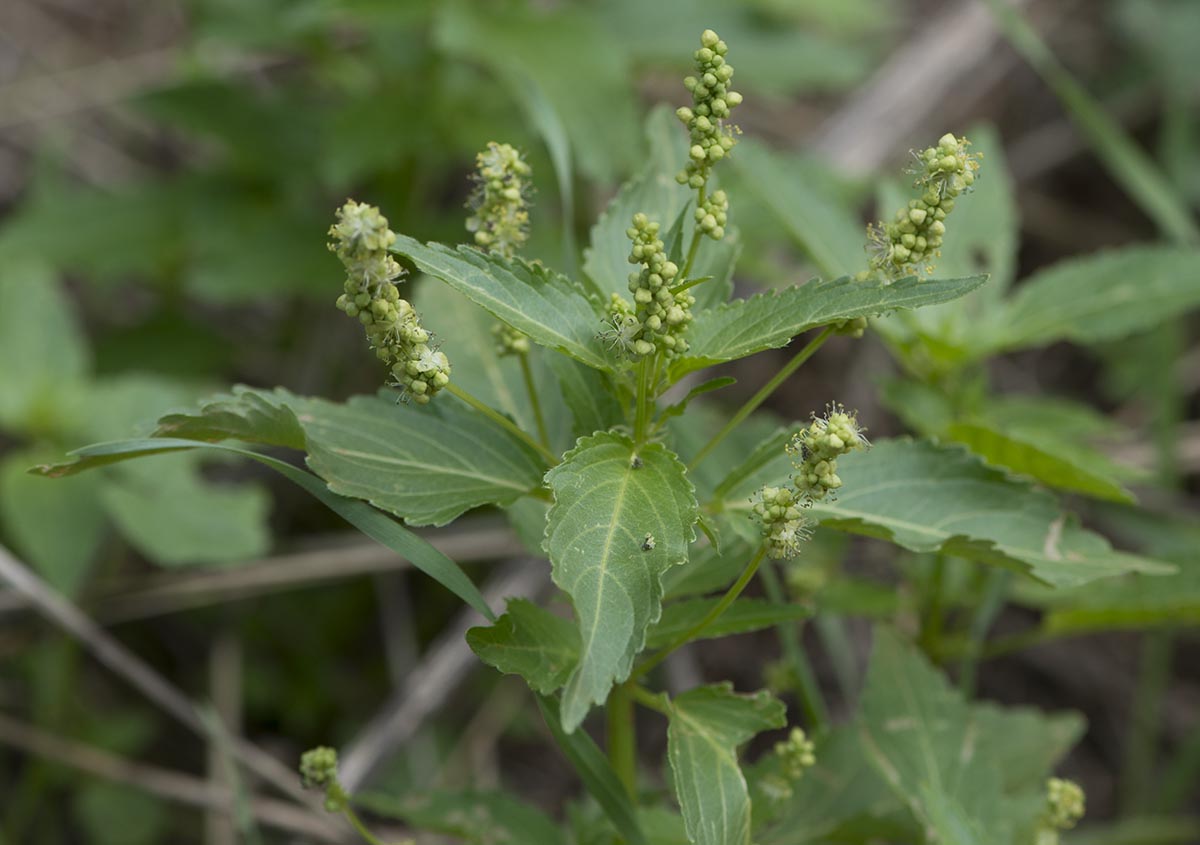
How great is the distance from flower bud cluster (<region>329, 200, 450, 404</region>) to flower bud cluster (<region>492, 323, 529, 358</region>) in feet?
0.95

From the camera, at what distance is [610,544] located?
5.38 ft

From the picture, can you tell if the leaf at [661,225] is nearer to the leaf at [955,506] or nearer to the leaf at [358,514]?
the leaf at [955,506]

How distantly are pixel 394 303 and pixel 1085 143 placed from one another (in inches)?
197

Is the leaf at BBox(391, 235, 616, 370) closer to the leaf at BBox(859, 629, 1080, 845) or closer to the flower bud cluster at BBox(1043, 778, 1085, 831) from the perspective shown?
the leaf at BBox(859, 629, 1080, 845)

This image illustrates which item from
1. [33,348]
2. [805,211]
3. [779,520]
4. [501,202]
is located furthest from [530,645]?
[33,348]

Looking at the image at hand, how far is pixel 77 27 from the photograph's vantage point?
6.03 m

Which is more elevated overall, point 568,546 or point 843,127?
point 843,127

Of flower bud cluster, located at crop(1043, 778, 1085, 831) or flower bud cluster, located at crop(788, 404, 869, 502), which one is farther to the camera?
flower bud cluster, located at crop(1043, 778, 1085, 831)

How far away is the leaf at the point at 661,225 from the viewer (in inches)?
79.8

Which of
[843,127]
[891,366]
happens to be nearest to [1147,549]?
[891,366]

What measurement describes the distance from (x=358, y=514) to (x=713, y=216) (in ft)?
2.41

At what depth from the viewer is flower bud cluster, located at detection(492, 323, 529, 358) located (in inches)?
76.5

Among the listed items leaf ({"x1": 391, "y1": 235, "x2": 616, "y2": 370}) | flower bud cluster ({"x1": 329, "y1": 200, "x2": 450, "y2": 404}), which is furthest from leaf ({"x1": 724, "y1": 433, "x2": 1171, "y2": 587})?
flower bud cluster ({"x1": 329, "y1": 200, "x2": 450, "y2": 404})

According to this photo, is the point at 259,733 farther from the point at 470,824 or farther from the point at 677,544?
the point at 677,544
